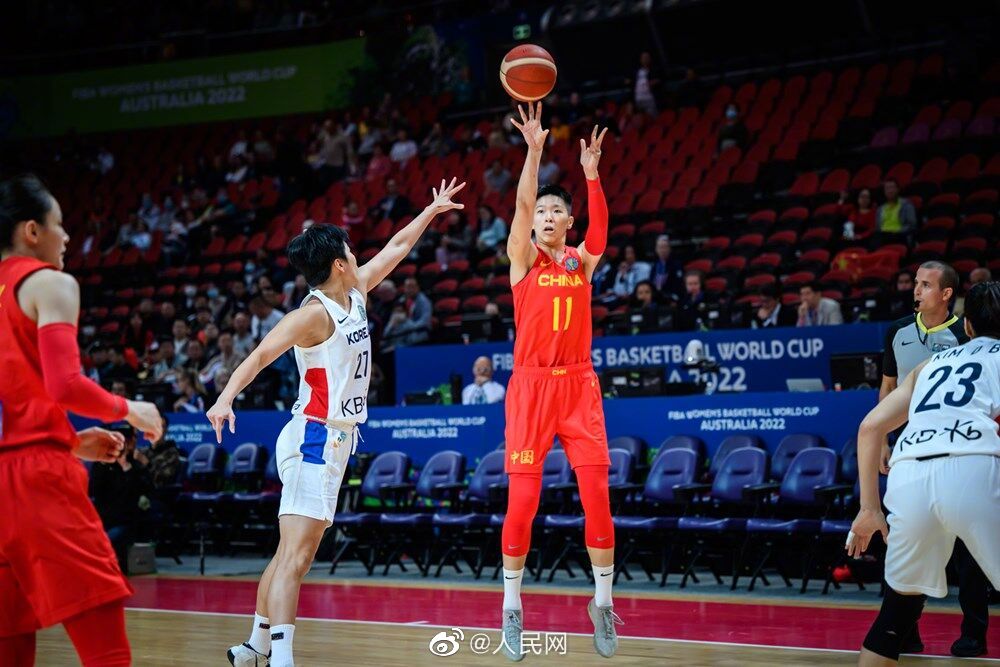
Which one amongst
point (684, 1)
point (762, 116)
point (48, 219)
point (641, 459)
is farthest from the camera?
point (684, 1)

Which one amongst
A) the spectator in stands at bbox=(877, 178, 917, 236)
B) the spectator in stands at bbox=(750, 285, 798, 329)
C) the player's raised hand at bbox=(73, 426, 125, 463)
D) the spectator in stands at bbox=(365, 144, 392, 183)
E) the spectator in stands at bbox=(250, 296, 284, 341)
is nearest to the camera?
the player's raised hand at bbox=(73, 426, 125, 463)

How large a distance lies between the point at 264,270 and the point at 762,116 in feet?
24.9

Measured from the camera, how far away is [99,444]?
12.9ft

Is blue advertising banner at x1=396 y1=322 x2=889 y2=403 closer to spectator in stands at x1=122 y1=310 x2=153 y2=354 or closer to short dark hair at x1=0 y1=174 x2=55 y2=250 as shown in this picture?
spectator in stands at x1=122 y1=310 x2=153 y2=354

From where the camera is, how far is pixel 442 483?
11727 mm

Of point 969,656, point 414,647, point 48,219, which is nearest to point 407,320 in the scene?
point 414,647

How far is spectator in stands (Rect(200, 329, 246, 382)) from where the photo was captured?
48.4 ft

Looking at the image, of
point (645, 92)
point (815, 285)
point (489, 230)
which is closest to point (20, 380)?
point (815, 285)

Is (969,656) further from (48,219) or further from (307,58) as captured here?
(307,58)

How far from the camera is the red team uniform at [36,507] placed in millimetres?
3557

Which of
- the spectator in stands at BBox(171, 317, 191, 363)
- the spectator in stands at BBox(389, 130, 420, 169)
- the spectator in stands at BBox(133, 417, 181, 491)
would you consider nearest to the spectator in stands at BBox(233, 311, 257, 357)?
the spectator in stands at BBox(171, 317, 191, 363)

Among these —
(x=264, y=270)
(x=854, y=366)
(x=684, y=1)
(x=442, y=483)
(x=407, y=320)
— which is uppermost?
(x=684, y=1)

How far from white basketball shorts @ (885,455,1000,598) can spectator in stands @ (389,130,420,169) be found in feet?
55.8

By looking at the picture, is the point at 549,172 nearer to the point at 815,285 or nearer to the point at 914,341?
the point at 815,285
